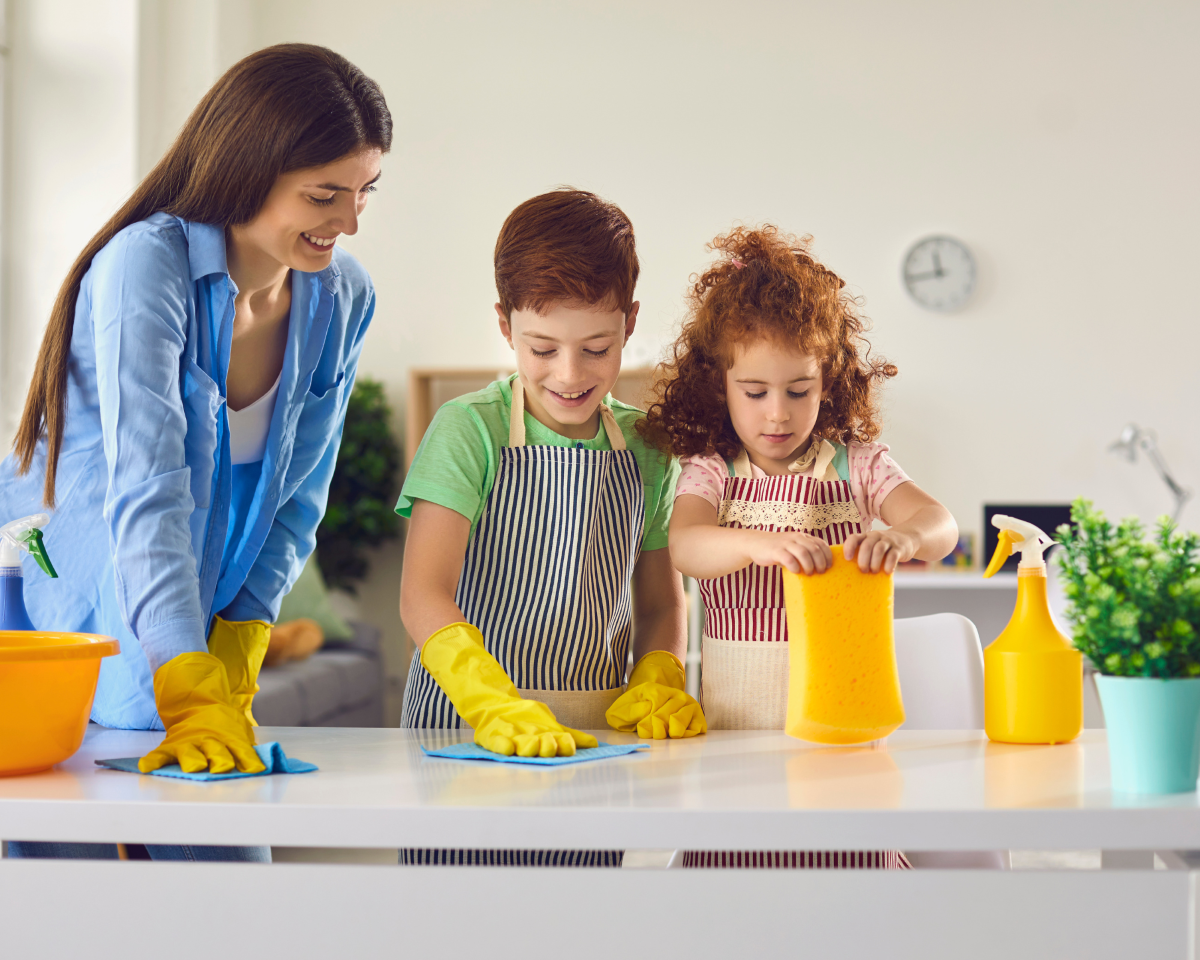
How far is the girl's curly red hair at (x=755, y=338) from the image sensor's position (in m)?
1.08

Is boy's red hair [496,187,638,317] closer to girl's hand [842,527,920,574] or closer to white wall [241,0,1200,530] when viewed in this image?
girl's hand [842,527,920,574]

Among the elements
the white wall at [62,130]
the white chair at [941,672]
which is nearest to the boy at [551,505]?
the white chair at [941,672]

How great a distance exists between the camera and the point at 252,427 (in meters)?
1.17

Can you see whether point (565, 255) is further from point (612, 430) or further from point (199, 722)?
point (199, 722)

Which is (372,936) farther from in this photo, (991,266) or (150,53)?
(991,266)

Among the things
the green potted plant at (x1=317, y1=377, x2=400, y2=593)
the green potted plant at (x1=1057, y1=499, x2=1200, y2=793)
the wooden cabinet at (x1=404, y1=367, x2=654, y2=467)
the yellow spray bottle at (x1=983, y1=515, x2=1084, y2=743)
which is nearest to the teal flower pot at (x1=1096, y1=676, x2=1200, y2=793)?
the green potted plant at (x1=1057, y1=499, x2=1200, y2=793)

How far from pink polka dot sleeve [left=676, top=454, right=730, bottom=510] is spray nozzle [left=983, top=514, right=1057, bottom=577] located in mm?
273

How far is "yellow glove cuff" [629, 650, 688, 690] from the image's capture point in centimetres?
108

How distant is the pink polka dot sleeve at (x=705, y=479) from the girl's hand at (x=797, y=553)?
0.55 feet

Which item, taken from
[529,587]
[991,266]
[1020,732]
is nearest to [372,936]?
[529,587]

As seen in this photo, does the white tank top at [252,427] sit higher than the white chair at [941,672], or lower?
higher

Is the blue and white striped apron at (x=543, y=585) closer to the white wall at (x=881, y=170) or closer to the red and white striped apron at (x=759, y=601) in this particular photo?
the red and white striped apron at (x=759, y=601)

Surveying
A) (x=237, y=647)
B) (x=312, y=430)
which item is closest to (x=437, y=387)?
(x=312, y=430)

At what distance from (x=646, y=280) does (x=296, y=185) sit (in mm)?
3496
